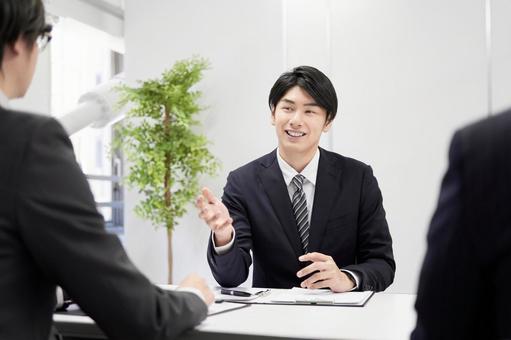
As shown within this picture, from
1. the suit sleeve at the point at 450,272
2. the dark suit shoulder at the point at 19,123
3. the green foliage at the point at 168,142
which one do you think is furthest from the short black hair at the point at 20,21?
the green foliage at the point at 168,142

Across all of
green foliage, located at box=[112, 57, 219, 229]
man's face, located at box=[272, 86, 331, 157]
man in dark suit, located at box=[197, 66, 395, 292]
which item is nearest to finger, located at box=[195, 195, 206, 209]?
man in dark suit, located at box=[197, 66, 395, 292]

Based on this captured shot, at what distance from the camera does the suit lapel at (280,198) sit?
2.89 metres

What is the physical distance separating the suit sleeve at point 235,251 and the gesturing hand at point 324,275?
1.17ft

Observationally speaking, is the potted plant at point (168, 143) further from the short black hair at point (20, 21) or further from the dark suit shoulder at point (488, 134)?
the dark suit shoulder at point (488, 134)

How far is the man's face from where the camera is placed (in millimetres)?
3094

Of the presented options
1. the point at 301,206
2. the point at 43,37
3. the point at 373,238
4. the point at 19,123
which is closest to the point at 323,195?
the point at 301,206

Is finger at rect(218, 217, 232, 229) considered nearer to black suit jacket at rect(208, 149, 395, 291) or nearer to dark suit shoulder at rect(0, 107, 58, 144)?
black suit jacket at rect(208, 149, 395, 291)

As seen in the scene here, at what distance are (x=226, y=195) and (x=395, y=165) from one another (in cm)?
218

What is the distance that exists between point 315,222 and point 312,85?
0.70m

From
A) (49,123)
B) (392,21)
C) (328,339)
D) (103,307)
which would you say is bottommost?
(328,339)

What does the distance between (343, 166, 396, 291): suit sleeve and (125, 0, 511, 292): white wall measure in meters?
1.88

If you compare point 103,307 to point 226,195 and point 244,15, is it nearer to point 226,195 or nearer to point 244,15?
point 226,195

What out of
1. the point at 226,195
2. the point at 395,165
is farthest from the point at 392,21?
the point at 226,195

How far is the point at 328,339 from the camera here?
1595mm
